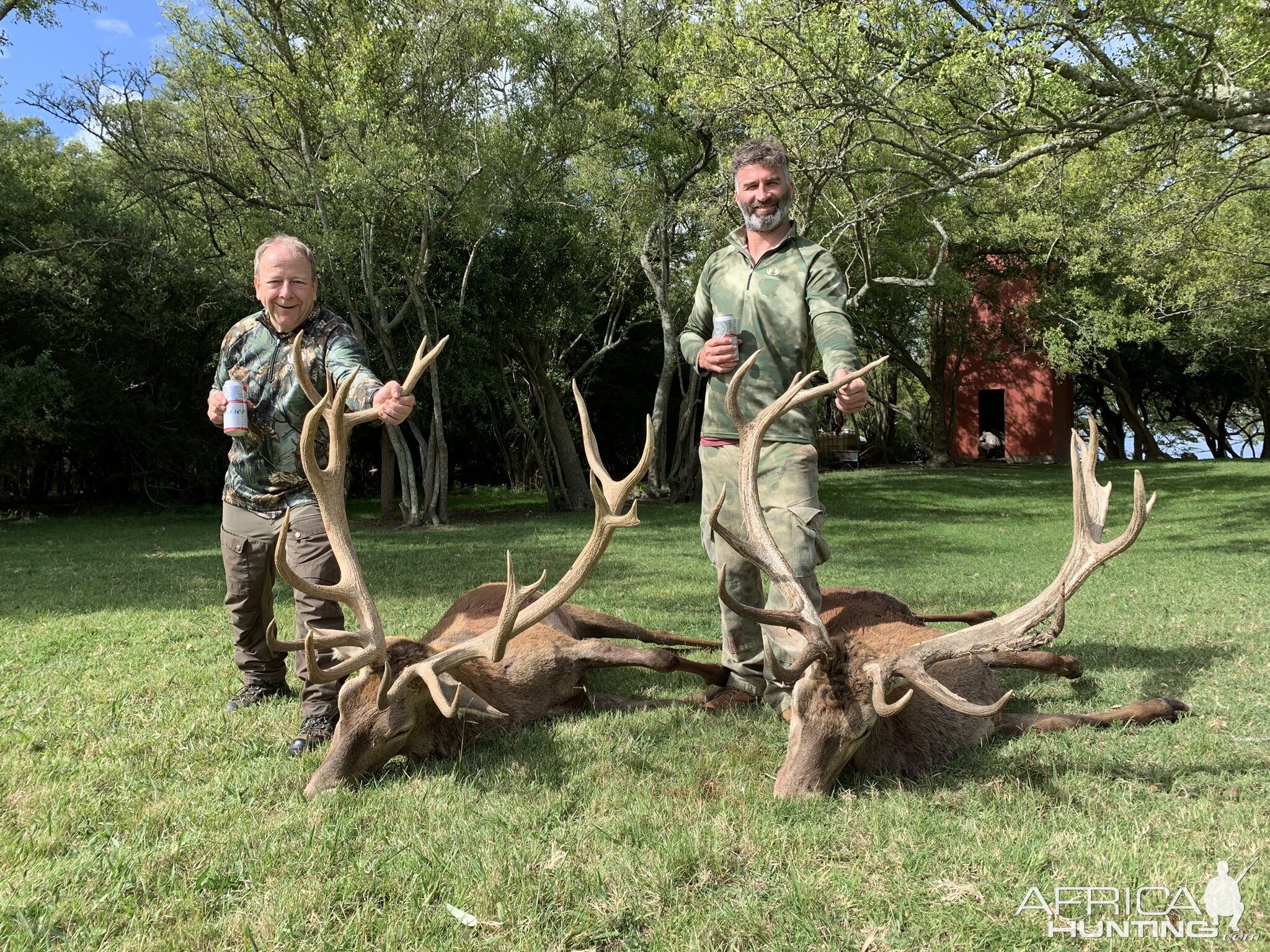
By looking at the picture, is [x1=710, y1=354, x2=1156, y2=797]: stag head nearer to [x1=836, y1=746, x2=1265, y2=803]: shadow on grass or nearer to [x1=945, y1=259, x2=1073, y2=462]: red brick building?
[x1=836, y1=746, x2=1265, y2=803]: shadow on grass

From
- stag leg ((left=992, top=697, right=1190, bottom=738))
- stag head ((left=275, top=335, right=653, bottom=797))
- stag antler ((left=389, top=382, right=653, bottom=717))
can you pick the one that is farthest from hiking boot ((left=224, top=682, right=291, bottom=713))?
stag leg ((left=992, top=697, right=1190, bottom=738))

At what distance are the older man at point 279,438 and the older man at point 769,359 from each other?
5.55ft

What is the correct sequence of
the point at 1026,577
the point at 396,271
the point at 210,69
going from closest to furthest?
the point at 1026,577, the point at 210,69, the point at 396,271

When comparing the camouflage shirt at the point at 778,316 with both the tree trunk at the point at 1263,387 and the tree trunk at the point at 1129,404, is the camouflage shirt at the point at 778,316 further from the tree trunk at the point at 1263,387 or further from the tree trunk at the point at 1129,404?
the tree trunk at the point at 1263,387

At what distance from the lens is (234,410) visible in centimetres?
414

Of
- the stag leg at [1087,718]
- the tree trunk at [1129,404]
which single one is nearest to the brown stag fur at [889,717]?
the stag leg at [1087,718]

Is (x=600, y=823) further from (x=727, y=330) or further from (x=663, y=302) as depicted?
(x=663, y=302)

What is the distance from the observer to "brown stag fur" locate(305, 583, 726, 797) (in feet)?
11.7

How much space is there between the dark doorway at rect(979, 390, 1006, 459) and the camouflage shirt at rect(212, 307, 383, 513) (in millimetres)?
30939

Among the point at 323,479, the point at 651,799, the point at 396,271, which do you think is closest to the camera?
the point at 651,799

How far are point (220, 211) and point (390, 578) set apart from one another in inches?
463

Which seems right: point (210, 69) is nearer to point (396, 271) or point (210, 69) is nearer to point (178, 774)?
point (396, 271)

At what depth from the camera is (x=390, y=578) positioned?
943cm

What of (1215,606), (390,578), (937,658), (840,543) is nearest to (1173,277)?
(840,543)
